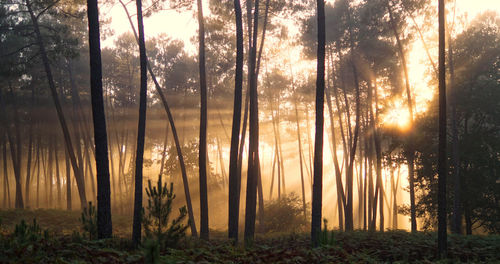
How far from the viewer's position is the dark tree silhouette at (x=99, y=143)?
29.6ft

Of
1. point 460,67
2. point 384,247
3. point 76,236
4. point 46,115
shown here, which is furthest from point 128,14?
point 46,115

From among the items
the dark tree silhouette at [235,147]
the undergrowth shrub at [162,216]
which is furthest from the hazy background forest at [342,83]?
the undergrowth shrub at [162,216]

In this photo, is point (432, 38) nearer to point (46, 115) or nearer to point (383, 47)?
point (383, 47)

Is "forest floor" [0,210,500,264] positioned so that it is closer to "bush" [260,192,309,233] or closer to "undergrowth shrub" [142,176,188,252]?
"undergrowth shrub" [142,176,188,252]

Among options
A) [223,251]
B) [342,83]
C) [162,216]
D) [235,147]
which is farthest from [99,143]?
[342,83]

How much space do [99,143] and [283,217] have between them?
701 inches

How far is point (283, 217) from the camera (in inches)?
974

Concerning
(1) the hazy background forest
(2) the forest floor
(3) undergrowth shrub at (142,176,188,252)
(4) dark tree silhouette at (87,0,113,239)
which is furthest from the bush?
(3) undergrowth shrub at (142,176,188,252)

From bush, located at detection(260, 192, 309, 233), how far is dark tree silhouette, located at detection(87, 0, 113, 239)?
15894 mm

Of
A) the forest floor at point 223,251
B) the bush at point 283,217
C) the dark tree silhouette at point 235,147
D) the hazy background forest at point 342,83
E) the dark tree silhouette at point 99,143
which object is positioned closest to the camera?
the forest floor at point 223,251

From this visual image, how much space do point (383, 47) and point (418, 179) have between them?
7850mm

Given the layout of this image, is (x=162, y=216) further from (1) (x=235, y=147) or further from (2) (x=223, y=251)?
(1) (x=235, y=147)

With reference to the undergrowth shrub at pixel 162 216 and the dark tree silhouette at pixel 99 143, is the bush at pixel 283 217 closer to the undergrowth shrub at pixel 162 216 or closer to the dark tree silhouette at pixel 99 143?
the dark tree silhouette at pixel 99 143

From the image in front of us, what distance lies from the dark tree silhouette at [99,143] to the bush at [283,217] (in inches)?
626
